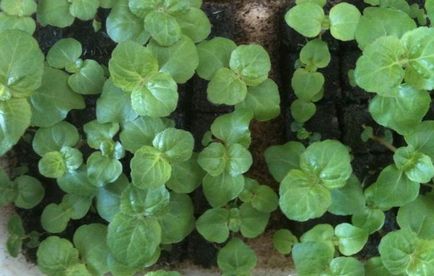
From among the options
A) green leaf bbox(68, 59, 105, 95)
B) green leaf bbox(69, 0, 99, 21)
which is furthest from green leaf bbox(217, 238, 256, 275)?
green leaf bbox(69, 0, 99, 21)

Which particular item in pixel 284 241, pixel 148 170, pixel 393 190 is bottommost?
pixel 284 241

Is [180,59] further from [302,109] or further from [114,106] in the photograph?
[302,109]

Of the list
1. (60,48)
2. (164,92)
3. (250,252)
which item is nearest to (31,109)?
(60,48)

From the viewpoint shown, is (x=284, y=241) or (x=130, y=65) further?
(x=284, y=241)

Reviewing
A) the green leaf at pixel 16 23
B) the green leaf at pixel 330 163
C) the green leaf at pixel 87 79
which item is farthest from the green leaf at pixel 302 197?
the green leaf at pixel 16 23

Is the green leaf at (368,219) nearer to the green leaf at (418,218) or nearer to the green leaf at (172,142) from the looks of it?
the green leaf at (418,218)

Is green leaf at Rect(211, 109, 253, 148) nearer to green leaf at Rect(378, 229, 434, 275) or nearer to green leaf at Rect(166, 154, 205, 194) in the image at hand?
green leaf at Rect(166, 154, 205, 194)

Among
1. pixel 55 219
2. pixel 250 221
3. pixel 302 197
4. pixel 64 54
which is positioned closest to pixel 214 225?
pixel 250 221
